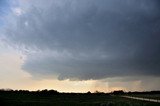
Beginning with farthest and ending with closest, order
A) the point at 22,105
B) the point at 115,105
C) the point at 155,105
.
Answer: the point at 22,105, the point at 115,105, the point at 155,105

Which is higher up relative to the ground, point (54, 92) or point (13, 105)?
point (54, 92)

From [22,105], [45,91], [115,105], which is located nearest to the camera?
[115,105]

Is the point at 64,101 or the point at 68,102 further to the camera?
the point at 64,101

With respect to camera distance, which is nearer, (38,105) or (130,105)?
(130,105)

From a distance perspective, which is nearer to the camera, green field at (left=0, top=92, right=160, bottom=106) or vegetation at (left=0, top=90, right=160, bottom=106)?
green field at (left=0, top=92, right=160, bottom=106)

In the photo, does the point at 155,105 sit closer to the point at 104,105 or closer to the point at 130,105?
the point at 130,105

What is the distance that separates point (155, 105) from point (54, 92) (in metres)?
117

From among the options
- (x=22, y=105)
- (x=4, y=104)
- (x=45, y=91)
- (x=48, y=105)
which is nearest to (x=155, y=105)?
(x=48, y=105)

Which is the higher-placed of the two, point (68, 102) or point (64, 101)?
point (64, 101)

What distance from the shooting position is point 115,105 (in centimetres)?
6550

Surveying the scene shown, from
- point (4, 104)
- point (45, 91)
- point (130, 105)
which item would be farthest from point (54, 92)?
point (130, 105)

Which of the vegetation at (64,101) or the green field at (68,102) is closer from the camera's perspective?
the green field at (68,102)

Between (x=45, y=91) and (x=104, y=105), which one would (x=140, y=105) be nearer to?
(x=104, y=105)

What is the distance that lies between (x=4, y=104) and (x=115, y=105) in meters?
27.1
